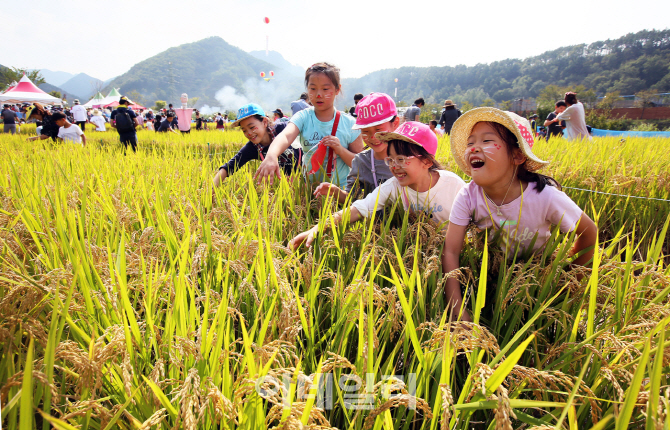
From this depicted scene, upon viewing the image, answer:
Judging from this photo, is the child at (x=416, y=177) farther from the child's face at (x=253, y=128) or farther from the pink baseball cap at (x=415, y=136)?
the child's face at (x=253, y=128)

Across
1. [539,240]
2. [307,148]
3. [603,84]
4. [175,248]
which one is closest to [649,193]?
[539,240]

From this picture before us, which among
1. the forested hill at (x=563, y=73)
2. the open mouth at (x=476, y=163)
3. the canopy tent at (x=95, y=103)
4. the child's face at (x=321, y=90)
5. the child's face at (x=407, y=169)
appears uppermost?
the forested hill at (x=563, y=73)

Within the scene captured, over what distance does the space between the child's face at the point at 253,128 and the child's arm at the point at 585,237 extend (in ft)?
8.15

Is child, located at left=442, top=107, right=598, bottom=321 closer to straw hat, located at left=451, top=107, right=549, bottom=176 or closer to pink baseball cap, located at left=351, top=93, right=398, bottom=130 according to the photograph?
straw hat, located at left=451, top=107, right=549, bottom=176

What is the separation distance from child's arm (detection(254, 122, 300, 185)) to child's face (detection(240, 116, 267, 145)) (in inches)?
15.9

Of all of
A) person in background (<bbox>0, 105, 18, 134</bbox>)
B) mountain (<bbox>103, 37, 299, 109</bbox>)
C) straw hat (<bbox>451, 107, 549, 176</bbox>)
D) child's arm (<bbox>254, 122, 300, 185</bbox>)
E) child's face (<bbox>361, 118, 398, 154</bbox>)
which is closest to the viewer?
straw hat (<bbox>451, 107, 549, 176</bbox>)

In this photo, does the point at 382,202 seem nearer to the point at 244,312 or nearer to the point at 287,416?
the point at 244,312

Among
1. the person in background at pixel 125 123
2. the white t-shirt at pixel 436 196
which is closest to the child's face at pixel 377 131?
the white t-shirt at pixel 436 196

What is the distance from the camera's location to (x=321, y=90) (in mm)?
2711

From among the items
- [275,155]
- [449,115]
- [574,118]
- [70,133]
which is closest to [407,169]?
[275,155]

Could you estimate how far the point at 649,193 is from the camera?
2.47 meters

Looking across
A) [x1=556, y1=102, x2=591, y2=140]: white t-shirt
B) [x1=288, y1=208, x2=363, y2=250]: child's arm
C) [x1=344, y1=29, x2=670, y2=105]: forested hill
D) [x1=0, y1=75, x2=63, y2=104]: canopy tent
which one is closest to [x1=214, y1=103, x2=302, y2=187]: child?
[x1=288, y1=208, x2=363, y2=250]: child's arm

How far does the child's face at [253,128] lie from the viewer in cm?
295

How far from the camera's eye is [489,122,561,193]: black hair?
1453mm
